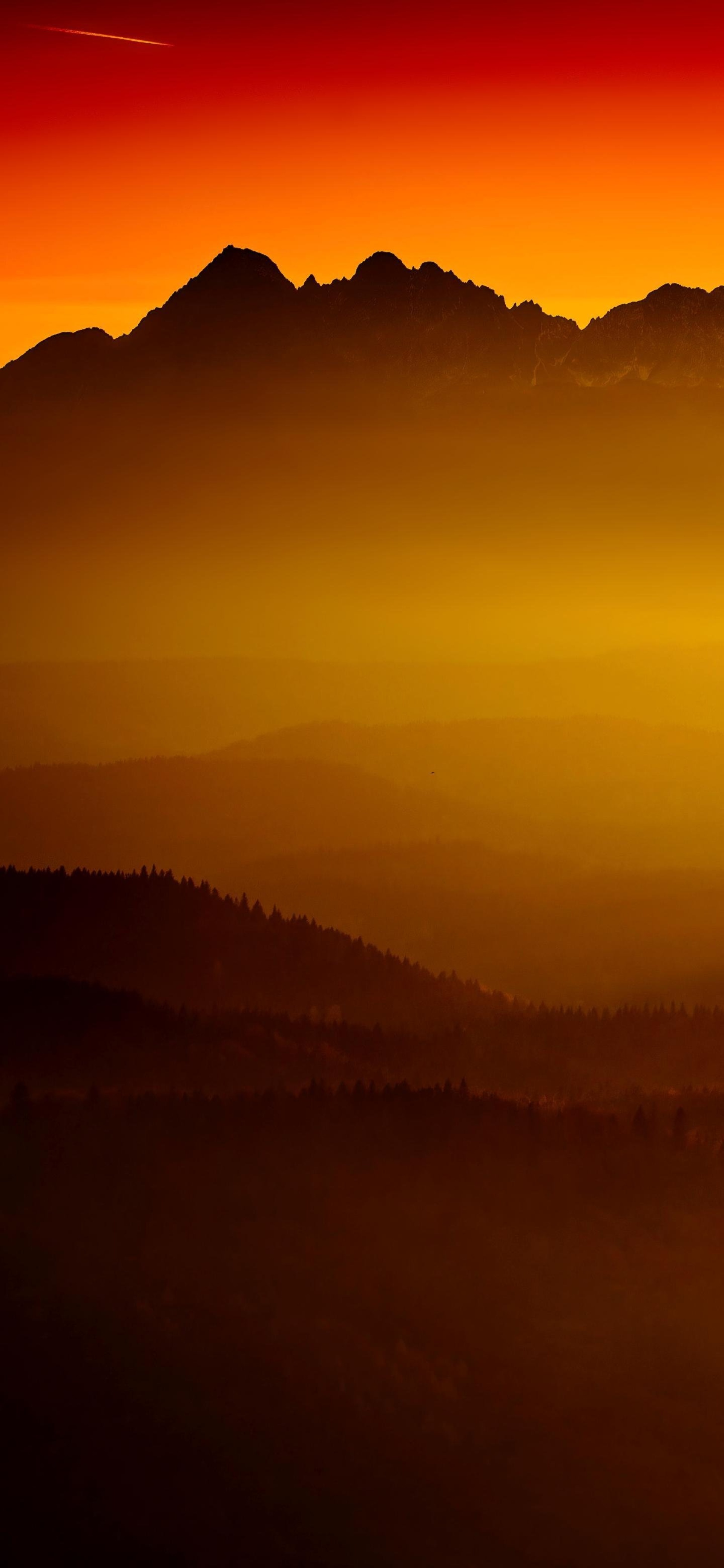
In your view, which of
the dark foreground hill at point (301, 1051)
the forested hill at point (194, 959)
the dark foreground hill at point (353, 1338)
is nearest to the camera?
the dark foreground hill at point (353, 1338)

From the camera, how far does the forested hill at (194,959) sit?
576 ft

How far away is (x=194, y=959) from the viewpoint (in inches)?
7136

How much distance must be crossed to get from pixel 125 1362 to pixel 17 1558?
513 inches

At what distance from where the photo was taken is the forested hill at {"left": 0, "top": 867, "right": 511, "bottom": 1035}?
176 metres

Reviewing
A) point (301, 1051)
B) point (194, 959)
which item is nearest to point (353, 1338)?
point (301, 1051)

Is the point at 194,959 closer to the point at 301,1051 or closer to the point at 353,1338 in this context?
the point at 301,1051

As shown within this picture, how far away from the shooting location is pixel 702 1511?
67375 millimetres

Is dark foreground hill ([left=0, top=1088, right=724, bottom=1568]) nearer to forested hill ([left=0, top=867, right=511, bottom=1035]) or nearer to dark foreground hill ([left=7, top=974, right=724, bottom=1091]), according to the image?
dark foreground hill ([left=7, top=974, right=724, bottom=1091])

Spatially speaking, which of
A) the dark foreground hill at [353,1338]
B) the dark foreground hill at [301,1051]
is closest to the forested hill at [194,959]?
the dark foreground hill at [301,1051]

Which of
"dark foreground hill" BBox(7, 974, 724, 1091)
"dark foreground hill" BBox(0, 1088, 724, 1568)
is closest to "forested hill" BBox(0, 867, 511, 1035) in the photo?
"dark foreground hill" BBox(7, 974, 724, 1091)

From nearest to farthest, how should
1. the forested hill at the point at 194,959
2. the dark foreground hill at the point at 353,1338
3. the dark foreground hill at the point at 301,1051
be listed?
1. the dark foreground hill at the point at 353,1338
2. the dark foreground hill at the point at 301,1051
3. the forested hill at the point at 194,959

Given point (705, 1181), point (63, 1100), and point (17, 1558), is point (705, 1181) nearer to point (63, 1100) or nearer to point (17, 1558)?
point (63, 1100)

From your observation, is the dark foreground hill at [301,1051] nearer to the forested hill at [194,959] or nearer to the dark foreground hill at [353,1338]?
the forested hill at [194,959]

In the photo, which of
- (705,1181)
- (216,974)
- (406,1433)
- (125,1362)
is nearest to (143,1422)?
(125,1362)
